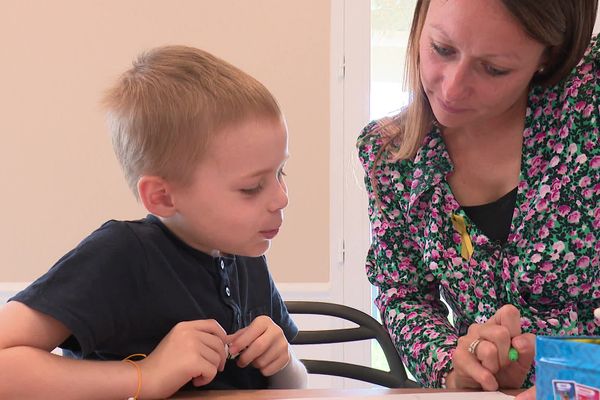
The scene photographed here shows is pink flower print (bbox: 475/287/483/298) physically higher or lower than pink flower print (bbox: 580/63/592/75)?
lower

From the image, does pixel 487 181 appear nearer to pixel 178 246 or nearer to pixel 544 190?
pixel 544 190

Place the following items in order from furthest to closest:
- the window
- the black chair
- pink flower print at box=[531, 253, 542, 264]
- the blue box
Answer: the window → the black chair → pink flower print at box=[531, 253, 542, 264] → the blue box

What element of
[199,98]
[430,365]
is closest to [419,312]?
[430,365]

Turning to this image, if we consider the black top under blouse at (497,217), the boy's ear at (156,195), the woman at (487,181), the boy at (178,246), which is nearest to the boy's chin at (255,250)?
the boy at (178,246)

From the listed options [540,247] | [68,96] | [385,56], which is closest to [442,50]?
[540,247]

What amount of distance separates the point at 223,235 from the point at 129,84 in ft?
0.84

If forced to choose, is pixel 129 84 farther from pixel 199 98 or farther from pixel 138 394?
pixel 138 394

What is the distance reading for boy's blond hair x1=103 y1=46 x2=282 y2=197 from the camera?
1111mm

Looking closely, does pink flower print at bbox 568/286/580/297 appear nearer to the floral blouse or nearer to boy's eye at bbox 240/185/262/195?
the floral blouse

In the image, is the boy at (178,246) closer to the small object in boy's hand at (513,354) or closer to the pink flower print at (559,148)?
the small object in boy's hand at (513,354)

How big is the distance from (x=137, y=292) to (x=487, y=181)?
0.66 m

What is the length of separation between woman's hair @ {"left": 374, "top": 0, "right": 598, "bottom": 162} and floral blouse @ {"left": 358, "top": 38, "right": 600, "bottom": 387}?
35 millimetres

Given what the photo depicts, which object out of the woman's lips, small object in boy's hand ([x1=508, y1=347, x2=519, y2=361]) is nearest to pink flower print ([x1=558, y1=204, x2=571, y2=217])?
the woman's lips

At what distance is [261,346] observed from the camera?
107 cm
